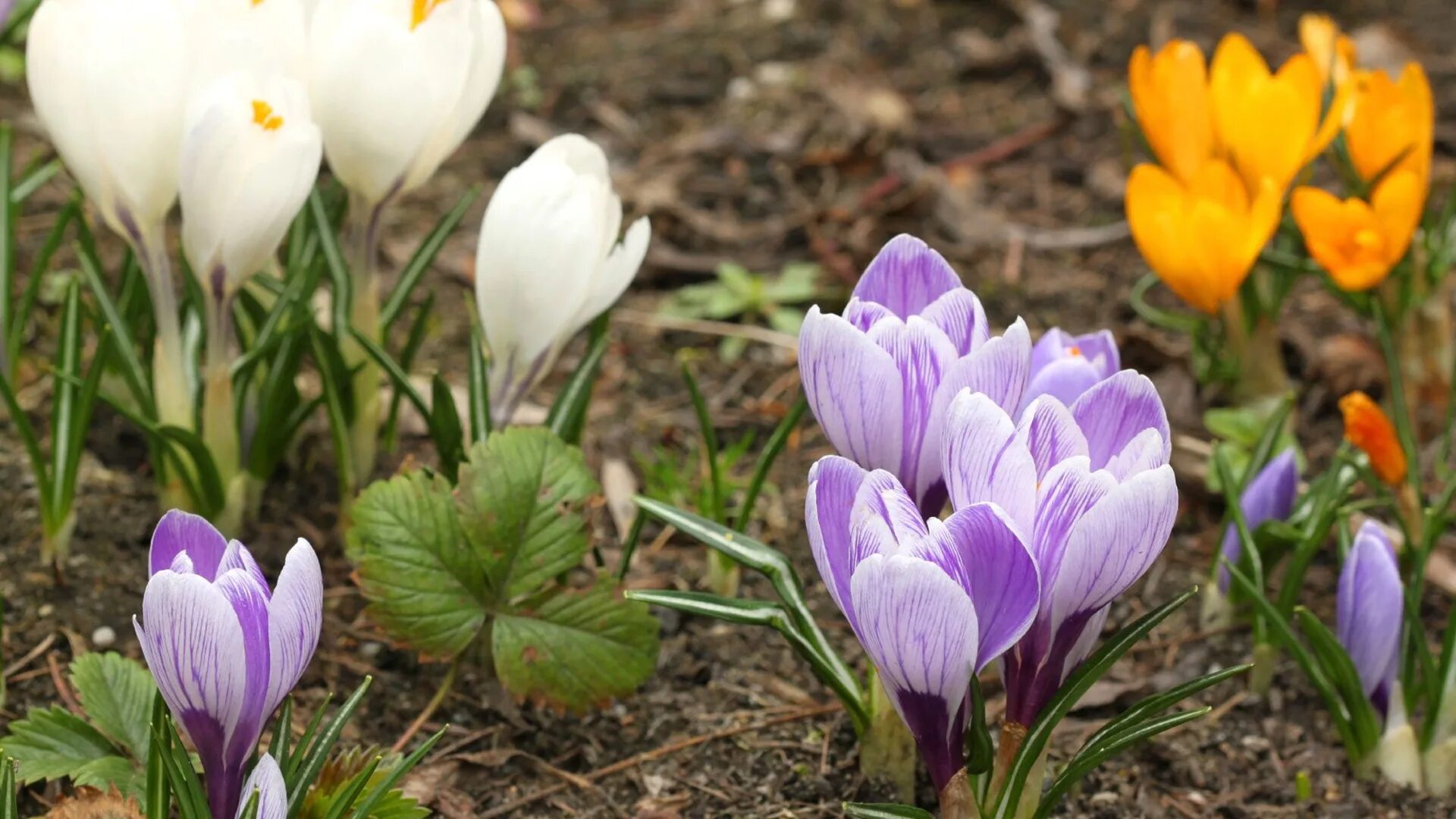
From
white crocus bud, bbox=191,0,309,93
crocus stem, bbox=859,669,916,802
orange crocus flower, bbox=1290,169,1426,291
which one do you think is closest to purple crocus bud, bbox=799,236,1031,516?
crocus stem, bbox=859,669,916,802

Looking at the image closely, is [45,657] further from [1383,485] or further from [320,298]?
[1383,485]

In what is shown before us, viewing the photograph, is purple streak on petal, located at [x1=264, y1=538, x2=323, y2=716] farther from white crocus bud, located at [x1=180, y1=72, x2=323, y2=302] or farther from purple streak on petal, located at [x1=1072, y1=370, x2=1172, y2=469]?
purple streak on petal, located at [x1=1072, y1=370, x2=1172, y2=469]

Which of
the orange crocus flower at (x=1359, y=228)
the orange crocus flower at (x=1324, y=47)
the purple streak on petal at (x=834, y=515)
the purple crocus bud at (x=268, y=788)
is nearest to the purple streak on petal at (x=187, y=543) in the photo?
the purple crocus bud at (x=268, y=788)

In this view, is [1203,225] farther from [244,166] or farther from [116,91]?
[116,91]

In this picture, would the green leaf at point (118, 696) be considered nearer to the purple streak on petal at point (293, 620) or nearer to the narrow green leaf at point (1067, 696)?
the purple streak on petal at point (293, 620)

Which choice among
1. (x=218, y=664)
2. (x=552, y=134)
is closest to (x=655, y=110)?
(x=552, y=134)

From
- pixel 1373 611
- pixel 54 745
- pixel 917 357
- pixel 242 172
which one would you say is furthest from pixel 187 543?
pixel 1373 611
